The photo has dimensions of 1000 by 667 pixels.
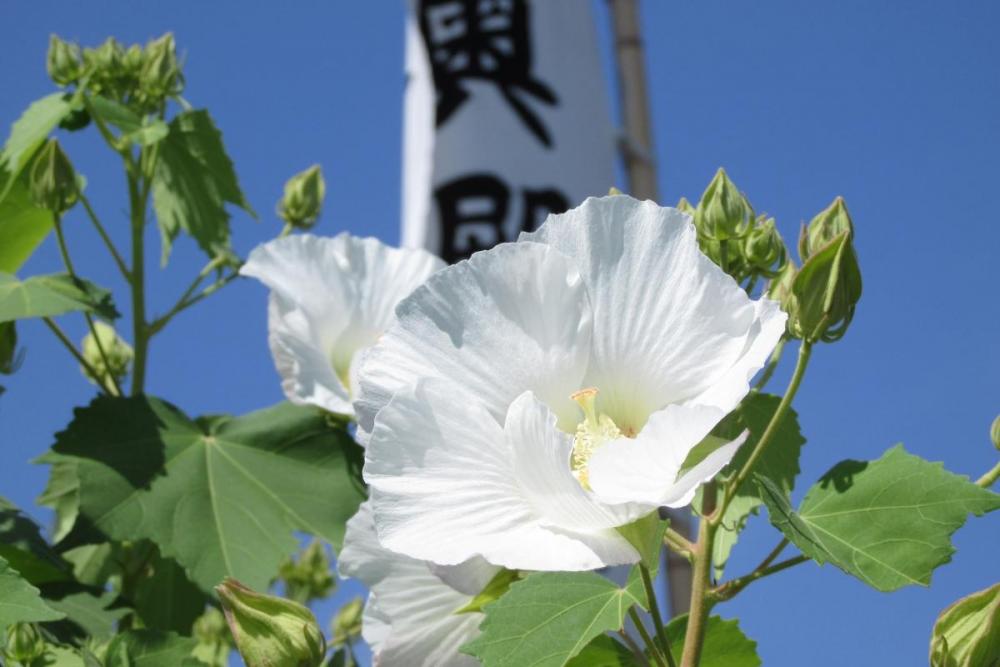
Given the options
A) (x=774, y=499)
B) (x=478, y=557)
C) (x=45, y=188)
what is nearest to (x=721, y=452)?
(x=774, y=499)

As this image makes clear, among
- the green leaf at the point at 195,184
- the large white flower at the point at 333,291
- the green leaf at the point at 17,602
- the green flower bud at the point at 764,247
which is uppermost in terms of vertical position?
the green leaf at the point at 195,184

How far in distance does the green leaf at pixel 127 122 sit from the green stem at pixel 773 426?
31.1 inches

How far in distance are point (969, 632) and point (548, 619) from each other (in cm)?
20

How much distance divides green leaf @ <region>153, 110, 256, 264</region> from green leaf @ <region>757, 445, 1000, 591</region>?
866 mm

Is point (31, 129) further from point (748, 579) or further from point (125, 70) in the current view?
point (748, 579)

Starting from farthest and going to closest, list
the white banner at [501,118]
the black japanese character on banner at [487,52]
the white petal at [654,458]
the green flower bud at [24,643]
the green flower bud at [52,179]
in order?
the black japanese character on banner at [487,52], the white banner at [501,118], the green flower bud at [52,179], the green flower bud at [24,643], the white petal at [654,458]

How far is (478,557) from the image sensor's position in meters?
0.69

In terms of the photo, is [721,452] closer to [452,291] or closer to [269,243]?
[452,291]

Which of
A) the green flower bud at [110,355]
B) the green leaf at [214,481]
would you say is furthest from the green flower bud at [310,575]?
the green leaf at [214,481]

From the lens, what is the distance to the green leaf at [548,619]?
0.60 metres

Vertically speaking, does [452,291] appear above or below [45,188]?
below

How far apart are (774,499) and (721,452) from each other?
8 cm

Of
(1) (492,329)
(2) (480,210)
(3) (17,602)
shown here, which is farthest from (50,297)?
(2) (480,210)

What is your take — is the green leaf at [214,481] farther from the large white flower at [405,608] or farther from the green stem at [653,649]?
the green stem at [653,649]
